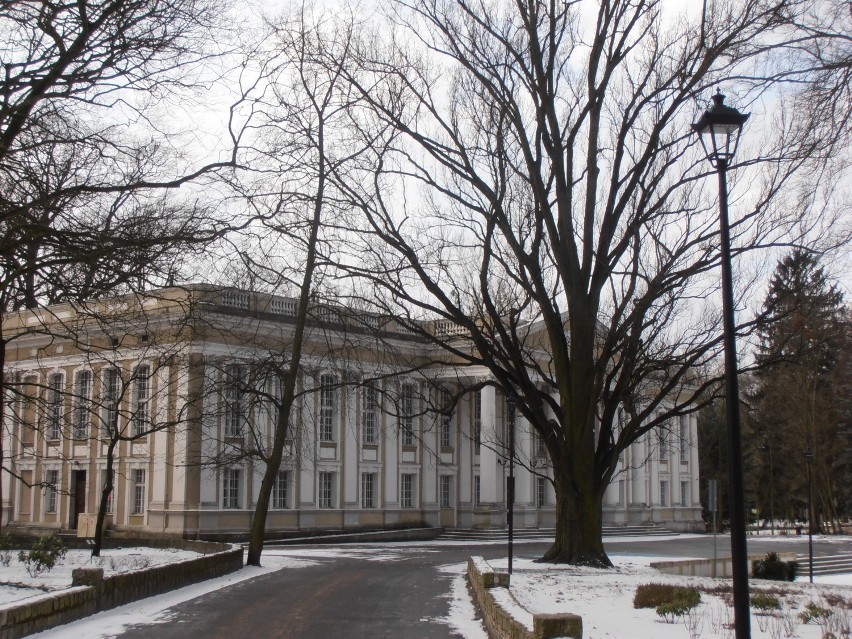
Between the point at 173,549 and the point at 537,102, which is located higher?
the point at 537,102

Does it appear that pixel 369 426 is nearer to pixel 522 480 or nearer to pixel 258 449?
pixel 522 480

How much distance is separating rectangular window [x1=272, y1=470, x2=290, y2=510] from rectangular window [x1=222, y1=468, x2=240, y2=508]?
1.79 metres

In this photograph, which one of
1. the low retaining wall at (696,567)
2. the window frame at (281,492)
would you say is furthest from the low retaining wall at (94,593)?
the window frame at (281,492)

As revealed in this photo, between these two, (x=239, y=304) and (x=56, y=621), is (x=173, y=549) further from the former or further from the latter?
(x=56, y=621)

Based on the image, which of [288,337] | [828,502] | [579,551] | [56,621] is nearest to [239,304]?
[288,337]

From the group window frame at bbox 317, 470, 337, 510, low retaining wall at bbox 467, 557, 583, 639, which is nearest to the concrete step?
window frame at bbox 317, 470, 337, 510

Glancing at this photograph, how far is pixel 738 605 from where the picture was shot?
9.12m

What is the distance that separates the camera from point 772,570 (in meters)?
30.3

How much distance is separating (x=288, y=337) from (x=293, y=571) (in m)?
20.8

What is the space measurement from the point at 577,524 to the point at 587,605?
26.4 ft

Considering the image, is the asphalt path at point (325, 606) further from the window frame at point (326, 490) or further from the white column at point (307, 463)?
the window frame at point (326, 490)

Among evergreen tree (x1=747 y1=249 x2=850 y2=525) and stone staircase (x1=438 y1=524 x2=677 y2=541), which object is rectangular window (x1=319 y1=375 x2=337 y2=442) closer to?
stone staircase (x1=438 y1=524 x2=677 y2=541)

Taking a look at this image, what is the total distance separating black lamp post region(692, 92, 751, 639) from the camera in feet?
30.0

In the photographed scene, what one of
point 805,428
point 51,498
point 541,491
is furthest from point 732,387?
point 805,428
